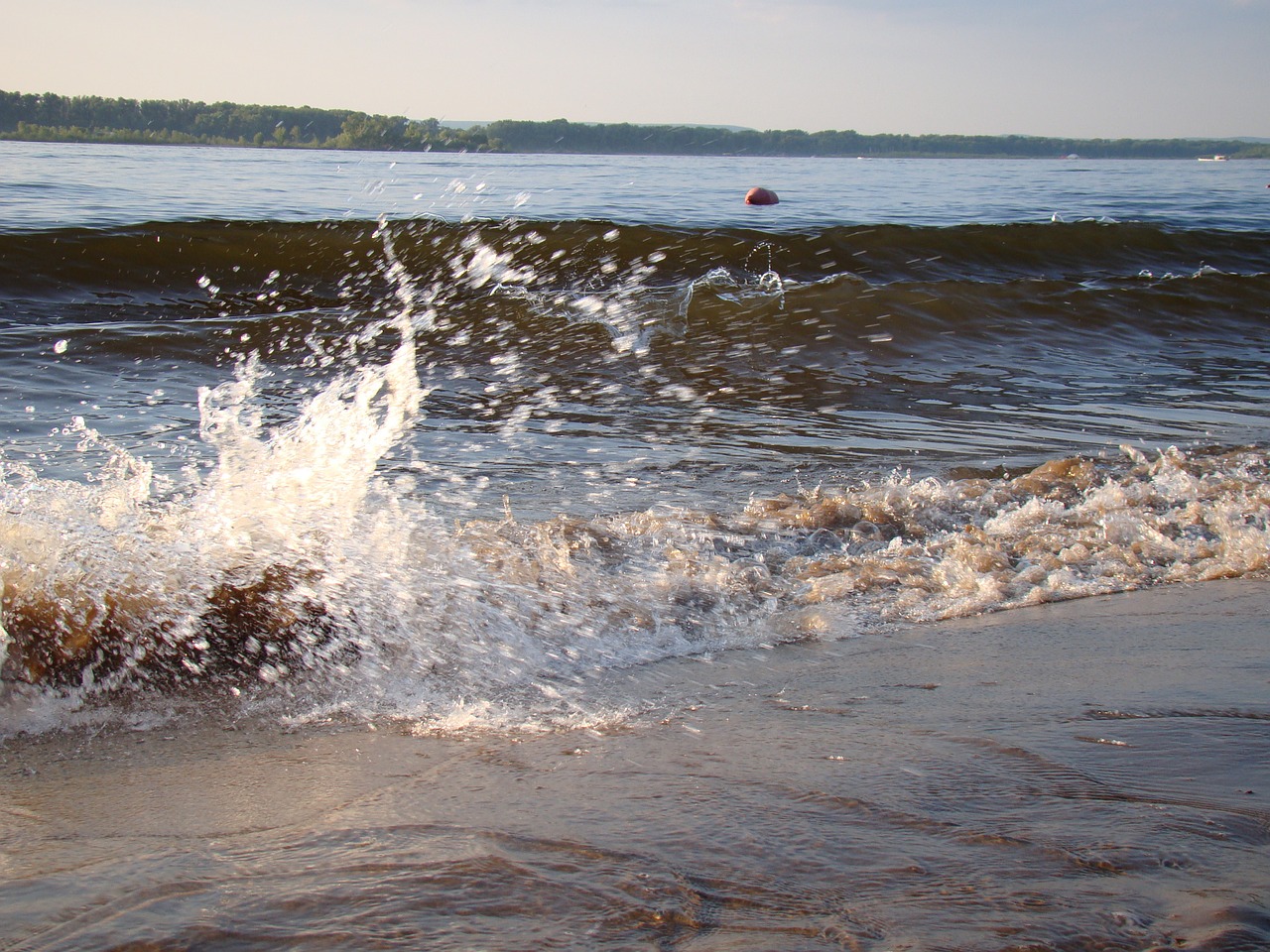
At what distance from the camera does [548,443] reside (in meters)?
5.38

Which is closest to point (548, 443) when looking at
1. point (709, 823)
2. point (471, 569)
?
point (471, 569)

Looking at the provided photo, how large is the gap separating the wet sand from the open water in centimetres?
29

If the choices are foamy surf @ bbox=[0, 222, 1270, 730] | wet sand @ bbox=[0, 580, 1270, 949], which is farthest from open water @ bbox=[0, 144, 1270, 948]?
wet sand @ bbox=[0, 580, 1270, 949]

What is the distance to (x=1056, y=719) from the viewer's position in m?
2.28

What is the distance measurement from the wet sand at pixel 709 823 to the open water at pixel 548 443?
292 mm

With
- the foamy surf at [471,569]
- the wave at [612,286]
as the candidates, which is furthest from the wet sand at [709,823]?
the wave at [612,286]

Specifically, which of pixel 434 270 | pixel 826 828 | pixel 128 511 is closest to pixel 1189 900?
pixel 826 828

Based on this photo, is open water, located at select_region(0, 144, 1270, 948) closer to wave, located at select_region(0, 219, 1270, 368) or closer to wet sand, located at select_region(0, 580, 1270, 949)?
wave, located at select_region(0, 219, 1270, 368)

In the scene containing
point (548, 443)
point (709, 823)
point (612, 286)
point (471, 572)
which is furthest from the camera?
point (612, 286)

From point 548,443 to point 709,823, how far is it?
3.70 meters

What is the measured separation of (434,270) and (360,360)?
3567 millimetres

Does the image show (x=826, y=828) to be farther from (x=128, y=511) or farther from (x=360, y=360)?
(x=360, y=360)

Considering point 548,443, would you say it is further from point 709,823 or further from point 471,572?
point 709,823

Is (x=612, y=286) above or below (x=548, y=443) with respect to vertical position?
above
